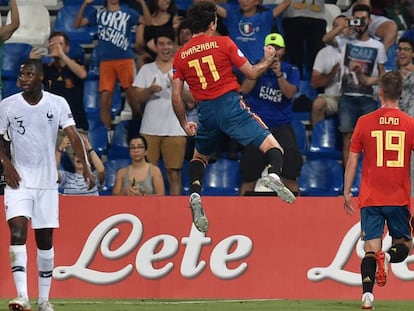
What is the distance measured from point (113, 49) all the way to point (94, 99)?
923mm

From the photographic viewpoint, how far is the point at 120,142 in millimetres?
17609

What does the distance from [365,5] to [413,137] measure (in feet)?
20.0

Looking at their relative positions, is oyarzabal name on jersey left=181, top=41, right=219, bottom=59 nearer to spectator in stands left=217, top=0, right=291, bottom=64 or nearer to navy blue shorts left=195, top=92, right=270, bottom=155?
navy blue shorts left=195, top=92, right=270, bottom=155

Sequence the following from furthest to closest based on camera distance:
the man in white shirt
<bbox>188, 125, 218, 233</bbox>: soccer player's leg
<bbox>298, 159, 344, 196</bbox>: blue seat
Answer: <bbox>298, 159, 344, 196</bbox>: blue seat, the man in white shirt, <bbox>188, 125, 218, 233</bbox>: soccer player's leg

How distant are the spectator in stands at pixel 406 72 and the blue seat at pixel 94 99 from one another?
394 centimetres

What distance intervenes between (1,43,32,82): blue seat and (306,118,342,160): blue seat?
13.9 feet

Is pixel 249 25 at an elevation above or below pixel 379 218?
above

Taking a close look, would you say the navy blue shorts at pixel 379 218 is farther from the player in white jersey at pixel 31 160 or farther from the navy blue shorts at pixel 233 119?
the player in white jersey at pixel 31 160

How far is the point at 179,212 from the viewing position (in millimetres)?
14703

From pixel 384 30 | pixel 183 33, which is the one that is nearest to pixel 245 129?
pixel 183 33

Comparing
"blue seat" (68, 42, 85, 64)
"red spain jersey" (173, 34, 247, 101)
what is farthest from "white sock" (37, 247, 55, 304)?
"blue seat" (68, 42, 85, 64)

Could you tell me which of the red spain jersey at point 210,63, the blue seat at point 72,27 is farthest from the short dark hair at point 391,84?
the blue seat at point 72,27

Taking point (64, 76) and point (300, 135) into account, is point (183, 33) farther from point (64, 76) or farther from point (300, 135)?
point (300, 135)

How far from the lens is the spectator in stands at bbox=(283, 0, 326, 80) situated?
59.6 feet
